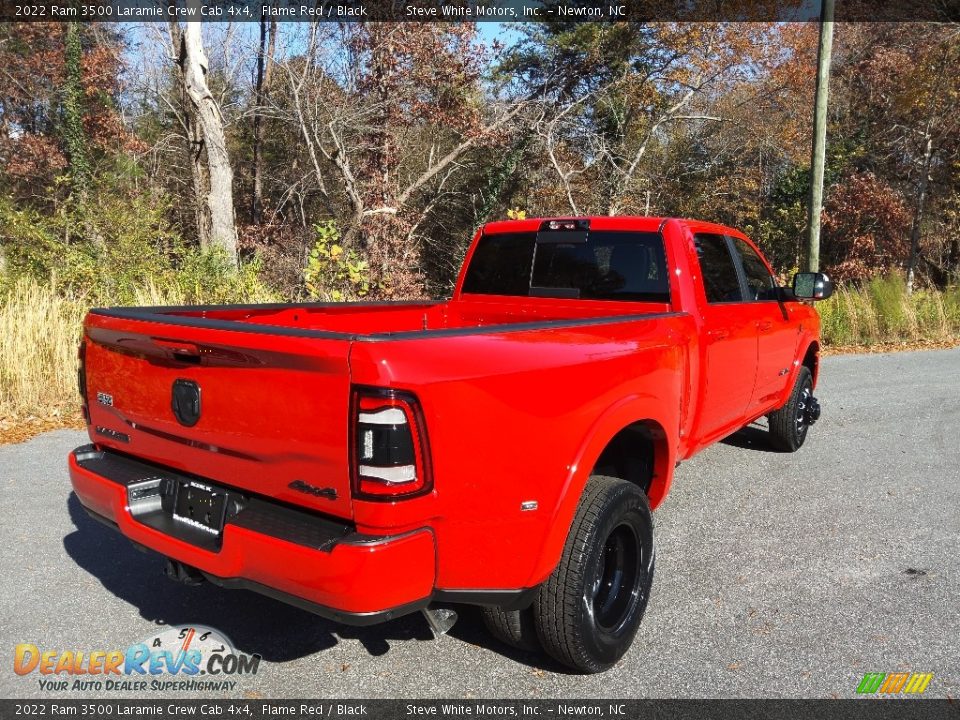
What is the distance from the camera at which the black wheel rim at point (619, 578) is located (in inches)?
113

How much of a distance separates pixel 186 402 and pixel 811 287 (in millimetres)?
4236

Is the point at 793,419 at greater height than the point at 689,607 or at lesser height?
greater

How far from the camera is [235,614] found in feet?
10.5

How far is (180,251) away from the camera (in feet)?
35.3

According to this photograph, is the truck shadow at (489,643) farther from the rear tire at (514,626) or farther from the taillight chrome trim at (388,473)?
the taillight chrome trim at (388,473)

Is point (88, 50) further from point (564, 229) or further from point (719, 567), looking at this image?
point (719, 567)

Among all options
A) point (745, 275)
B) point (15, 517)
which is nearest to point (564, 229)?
point (745, 275)

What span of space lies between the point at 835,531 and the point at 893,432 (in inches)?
115

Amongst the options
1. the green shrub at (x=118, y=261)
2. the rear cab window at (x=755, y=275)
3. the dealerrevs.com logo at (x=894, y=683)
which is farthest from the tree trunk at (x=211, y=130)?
the dealerrevs.com logo at (x=894, y=683)

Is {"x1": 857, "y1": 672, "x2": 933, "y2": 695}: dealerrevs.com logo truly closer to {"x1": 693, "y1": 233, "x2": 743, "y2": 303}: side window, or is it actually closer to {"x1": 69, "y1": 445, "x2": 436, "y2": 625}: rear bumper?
{"x1": 69, "y1": 445, "x2": 436, "y2": 625}: rear bumper

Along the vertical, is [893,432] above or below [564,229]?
below

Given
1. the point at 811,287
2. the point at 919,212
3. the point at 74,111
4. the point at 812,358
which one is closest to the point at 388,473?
the point at 811,287

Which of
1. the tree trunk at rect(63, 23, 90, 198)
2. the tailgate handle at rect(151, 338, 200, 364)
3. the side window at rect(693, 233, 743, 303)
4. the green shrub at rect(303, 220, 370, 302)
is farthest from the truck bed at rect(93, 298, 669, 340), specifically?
the tree trunk at rect(63, 23, 90, 198)

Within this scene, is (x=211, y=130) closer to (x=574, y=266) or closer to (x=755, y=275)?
(x=574, y=266)
